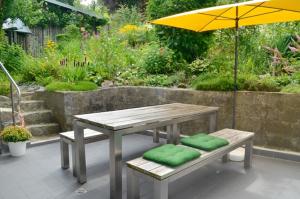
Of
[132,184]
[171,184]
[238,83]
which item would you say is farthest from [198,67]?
[132,184]

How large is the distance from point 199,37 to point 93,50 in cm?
241

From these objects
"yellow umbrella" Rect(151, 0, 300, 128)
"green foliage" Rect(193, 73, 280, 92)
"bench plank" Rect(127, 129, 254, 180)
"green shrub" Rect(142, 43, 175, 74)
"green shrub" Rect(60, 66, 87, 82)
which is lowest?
"bench plank" Rect(127, 129, 254, 180)

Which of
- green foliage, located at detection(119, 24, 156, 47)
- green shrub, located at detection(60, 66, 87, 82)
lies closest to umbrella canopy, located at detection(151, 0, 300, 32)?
green shrub, located at detection(60, 66, 87, 82)

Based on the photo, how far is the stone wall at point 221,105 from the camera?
362 cm

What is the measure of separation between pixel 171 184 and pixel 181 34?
3228 mm

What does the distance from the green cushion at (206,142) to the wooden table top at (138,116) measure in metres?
0.36

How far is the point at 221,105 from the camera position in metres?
4.14

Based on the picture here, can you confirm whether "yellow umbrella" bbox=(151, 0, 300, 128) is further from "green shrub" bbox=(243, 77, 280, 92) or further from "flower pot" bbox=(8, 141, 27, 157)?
"flower pot" bbox=(8, 141, 27, 157)

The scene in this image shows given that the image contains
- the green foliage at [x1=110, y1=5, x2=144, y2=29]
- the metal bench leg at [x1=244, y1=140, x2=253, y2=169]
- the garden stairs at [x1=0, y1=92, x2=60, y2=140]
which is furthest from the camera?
the green foliage at [x1=110, y1=5, x2=144, y2=29]

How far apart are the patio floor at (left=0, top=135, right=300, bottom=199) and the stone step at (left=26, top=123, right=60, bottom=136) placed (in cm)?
81

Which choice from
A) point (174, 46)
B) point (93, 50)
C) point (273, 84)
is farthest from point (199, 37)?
point (93, 50)

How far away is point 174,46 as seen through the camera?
5332 millimetres

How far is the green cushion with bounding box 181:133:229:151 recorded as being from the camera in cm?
270

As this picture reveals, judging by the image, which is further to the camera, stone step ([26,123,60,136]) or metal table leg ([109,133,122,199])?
stone step ([26,123,60,136])
